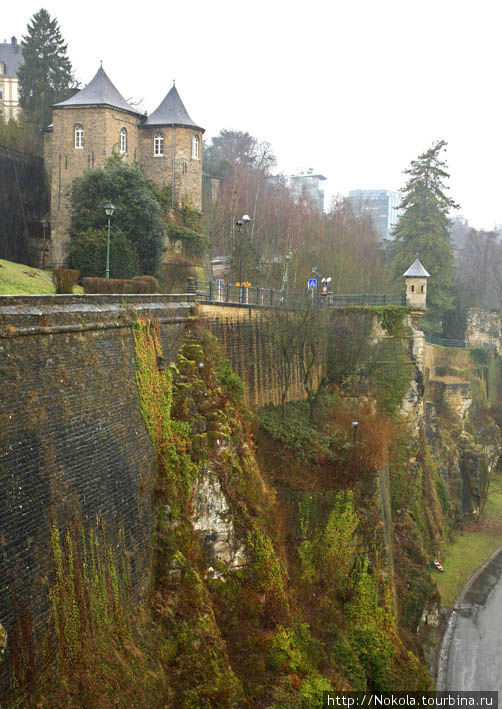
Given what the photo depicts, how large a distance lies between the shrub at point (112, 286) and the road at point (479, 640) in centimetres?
1421

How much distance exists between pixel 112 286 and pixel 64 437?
839cm

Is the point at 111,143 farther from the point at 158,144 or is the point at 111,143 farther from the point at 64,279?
the point at 64,279

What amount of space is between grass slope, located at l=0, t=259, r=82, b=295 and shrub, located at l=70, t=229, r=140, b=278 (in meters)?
2.25

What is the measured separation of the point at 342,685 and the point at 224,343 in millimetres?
9463

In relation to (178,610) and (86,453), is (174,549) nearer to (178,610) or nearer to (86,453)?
(178,610)

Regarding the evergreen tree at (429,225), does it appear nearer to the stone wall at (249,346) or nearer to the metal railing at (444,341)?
the metal railing at (444,341)

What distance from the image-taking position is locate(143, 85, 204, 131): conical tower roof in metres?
33.2

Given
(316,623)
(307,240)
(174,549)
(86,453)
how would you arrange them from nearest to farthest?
(86,453) → (174,549) → (316,623) → (307,240)

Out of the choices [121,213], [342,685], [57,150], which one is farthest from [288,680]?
[57,150]

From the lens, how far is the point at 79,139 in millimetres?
31047

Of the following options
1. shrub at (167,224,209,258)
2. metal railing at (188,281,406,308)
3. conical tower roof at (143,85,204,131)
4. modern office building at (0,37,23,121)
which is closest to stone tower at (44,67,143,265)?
conical tower roof at (143,85,204,131)

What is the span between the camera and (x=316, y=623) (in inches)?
611

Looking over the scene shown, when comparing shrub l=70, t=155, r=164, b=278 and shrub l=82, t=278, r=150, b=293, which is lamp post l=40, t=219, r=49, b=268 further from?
shrub l=82, t=278, r=150, b=293

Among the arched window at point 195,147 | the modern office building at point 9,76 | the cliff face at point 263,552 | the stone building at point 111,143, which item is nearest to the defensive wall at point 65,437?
the cliff face at point 263,552
